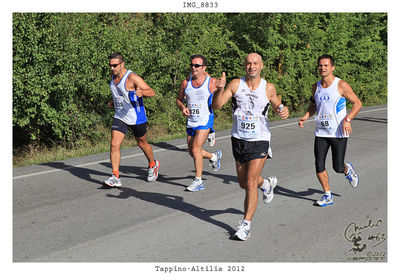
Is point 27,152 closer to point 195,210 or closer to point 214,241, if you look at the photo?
point 195,210

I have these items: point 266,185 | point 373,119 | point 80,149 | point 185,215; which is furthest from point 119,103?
point 373,119

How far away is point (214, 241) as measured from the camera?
586 centimetres

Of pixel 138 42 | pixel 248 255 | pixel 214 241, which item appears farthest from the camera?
pixel 138 42

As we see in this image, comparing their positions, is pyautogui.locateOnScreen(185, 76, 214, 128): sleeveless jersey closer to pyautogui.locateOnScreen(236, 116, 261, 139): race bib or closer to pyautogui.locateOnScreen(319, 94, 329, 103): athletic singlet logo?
pyautogui.locateOnScreen(319, 94, 329, 103): athletic singlet logo

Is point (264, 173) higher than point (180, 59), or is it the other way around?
point (180, 59)

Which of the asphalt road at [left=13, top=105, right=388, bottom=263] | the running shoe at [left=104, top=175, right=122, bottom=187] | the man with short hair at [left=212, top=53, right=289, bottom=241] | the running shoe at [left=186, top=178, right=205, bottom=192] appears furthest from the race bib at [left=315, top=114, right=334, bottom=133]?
Result: the running shoe at [left=104, top=175, right=122, bottom=187]

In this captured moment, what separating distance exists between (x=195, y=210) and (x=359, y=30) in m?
14.2

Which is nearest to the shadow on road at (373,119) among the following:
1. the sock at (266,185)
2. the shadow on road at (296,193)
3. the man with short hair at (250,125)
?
the shadow on road at (296,193)

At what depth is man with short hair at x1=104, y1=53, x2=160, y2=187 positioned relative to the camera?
8094 mm

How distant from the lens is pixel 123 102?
8.24 meters

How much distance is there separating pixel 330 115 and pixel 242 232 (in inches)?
89.7

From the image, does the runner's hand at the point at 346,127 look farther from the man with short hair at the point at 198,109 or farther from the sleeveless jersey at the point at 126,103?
the sleeveless jersey at the point at 126,103

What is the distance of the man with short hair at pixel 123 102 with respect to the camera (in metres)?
8.09

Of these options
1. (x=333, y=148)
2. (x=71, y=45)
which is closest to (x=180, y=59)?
(x=71, y=45)
